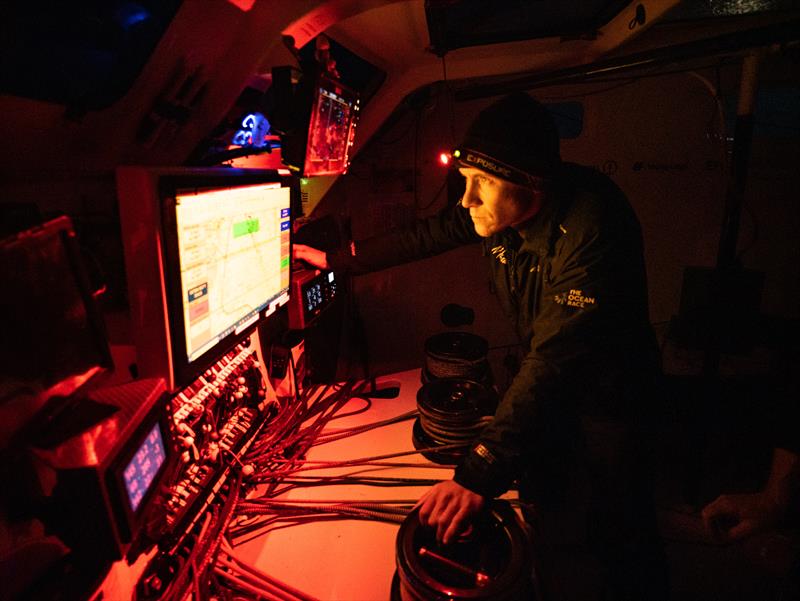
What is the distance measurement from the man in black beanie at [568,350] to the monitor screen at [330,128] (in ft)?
1.57

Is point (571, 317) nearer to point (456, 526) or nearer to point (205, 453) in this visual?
point (456, 526)

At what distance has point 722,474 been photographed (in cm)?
274

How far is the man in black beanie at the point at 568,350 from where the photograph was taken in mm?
1286

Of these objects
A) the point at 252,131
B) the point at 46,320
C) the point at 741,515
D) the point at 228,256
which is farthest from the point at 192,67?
the point at 741,515

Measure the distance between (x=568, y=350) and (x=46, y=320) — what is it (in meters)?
1.20

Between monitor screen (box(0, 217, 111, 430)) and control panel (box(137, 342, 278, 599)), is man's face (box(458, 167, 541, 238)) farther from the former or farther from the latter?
monitor screen (box(0, 217, 111, 430))

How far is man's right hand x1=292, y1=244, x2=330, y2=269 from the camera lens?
2.11 meters

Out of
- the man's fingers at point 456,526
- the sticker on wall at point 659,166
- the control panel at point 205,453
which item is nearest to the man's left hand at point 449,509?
the man's fingers at point 456,526

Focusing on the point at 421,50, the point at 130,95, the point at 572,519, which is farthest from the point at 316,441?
the point at 421,50

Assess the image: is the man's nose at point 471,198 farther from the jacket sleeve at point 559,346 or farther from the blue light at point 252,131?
the blue light at point 252,131

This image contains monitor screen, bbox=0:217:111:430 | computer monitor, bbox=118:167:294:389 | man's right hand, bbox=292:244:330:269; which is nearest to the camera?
monitor screen, bbox=0:217:111:430

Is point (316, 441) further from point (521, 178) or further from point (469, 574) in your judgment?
point (521, 178)

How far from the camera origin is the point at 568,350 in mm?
1321

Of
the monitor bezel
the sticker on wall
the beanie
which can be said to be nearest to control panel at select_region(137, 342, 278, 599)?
the monitor bezel
